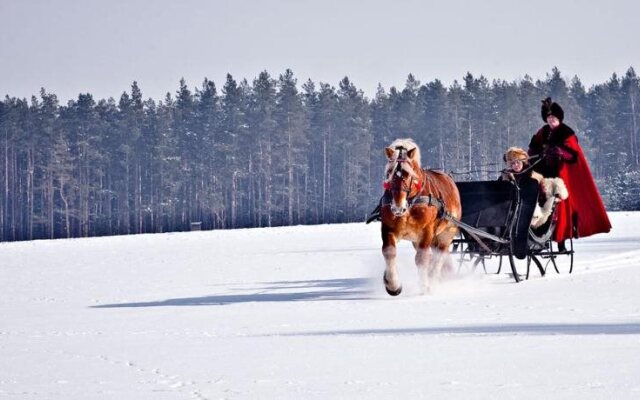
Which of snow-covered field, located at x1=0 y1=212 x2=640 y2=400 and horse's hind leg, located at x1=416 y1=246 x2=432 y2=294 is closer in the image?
snow-covered field, located at x1=0 y1=212 x2=640 y2=400

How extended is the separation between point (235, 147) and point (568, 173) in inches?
3193

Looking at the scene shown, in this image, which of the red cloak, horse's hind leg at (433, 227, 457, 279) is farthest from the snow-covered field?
the red cloak

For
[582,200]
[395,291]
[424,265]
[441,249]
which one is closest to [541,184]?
[582,200]

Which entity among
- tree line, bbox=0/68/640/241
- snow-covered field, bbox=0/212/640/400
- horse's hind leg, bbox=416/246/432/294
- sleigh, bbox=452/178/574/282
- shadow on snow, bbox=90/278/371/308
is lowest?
snow-covered field, bbox=0/212/640/400

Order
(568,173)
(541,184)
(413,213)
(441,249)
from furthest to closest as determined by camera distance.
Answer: (568,173), (541,184), (441,249), (413,213)

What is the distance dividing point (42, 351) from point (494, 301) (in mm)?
5061

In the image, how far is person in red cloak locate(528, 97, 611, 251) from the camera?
1509 centimetres

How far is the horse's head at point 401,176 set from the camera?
12.2 m

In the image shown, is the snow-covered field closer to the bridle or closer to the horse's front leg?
the horse's front leg

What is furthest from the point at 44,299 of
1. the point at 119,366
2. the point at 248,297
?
the point at 119,366

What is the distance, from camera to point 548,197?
49.4ft

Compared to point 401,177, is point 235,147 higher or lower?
higher

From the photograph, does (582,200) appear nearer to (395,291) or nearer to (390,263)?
(395,291)

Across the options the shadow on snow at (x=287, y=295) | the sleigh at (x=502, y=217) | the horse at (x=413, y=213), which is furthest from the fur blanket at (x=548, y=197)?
the shadow on snow at (x=287, y=295)
